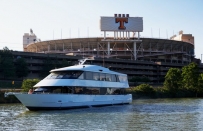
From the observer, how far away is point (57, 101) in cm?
4228

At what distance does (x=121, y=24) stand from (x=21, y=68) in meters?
49.8

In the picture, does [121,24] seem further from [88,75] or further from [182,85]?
[88,75]

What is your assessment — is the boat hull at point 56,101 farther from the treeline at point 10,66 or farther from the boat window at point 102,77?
the treeline at point 10,66

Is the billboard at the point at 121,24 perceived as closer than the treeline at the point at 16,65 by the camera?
No

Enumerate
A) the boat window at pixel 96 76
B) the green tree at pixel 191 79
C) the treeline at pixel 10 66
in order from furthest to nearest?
the treeline at pixel 10 66 < the green tree at pixel 191 79 < the boat window at pixel 96 76

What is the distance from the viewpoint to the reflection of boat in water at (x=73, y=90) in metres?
41.5

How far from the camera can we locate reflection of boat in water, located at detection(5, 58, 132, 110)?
1635 inches

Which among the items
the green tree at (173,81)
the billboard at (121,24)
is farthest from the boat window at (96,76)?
the billboard at (121,24)

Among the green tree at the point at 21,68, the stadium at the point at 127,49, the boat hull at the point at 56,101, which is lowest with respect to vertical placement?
the boat hull at the point at 56,101

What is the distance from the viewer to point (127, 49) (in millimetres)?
144500

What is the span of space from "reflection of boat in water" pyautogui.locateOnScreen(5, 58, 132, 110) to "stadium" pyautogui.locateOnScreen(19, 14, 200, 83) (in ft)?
228

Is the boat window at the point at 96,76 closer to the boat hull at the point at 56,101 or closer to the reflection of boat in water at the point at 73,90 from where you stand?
the reflection of boat in water at the point at 73,90

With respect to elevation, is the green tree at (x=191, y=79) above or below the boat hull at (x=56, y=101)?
above

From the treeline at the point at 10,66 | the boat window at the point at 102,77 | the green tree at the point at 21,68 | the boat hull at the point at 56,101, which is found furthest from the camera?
the green tree at the point at 21,68
